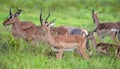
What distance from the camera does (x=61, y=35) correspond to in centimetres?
1009

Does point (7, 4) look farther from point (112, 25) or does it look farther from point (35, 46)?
point (35, 46)

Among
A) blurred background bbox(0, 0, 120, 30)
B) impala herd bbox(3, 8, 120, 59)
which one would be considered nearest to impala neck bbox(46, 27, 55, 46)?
impala herd bbox(3, 8, 120, 59)

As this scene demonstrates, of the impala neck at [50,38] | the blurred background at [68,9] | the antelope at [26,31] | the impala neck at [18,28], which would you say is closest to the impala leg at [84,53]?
the impala neck at [50,38]

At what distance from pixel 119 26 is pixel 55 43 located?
4.23m

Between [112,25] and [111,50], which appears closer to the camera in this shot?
[111,50]

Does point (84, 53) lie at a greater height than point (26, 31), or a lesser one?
lesser

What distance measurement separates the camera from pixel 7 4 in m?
19.8

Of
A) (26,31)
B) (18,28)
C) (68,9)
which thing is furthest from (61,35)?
(68,9)

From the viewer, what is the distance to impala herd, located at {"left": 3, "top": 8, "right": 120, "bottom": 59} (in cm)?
988

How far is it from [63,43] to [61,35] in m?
0.28

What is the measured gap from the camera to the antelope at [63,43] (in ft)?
32.1

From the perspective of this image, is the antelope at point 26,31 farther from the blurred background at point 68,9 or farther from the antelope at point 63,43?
the blurred background at point 68,9

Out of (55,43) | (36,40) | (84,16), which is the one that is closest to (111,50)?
(55,43)

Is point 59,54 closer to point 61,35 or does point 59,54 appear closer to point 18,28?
point 61,35
